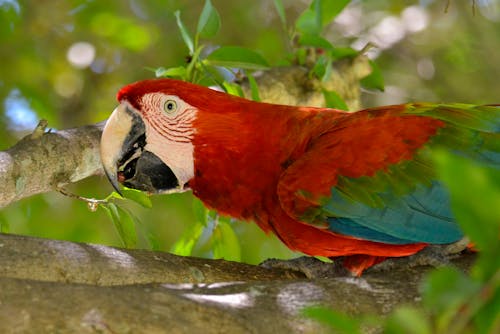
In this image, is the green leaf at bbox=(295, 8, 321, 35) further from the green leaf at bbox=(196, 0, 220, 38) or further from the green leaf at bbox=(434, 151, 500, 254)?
the green leaf at bbox=(434, 151, 500, 254)

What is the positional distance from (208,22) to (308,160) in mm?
668

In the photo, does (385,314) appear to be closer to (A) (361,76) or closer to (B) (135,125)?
(B) (135,125)

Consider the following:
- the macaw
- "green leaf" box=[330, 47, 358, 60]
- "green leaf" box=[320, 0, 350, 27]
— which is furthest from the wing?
"green leaf" box=[330, 47, 358, 60]

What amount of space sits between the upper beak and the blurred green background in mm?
1370

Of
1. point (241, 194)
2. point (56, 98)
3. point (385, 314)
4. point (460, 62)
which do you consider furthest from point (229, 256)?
point (460, 62)

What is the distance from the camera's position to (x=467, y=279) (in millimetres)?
799

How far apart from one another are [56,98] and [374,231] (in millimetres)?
2744

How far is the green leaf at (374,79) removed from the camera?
9.78ft

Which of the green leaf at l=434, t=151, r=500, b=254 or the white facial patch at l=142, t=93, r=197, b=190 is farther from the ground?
the green leaf at l=434, t=151, r=500, b=254

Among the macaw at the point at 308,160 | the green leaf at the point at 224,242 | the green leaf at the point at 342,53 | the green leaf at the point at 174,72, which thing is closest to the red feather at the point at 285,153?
the macaw at the point at 308,160

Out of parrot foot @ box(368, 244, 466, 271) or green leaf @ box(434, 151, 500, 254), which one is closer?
green leaf @ box(434, 151, 500, 254)

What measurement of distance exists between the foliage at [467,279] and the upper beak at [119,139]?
4.30 ft

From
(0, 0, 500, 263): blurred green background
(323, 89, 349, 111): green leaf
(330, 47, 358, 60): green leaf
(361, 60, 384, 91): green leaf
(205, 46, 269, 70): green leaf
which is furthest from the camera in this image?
(0, 0, 500, 263): blurred green background

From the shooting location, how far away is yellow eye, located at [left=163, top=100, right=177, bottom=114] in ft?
6.82
